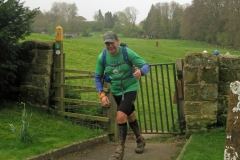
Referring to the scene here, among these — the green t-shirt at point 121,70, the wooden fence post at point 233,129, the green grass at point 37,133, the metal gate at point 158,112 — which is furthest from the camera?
the metal gate at point 158,112

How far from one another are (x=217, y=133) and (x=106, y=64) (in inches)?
101

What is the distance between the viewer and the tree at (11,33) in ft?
24.3

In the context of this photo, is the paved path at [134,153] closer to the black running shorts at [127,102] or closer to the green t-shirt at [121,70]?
the black running shorts at [127,102]

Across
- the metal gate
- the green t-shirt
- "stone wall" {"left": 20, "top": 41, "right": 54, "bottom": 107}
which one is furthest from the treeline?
the green t-shirt

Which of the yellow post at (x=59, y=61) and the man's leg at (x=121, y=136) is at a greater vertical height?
the yellow post at (x=59, y=61)

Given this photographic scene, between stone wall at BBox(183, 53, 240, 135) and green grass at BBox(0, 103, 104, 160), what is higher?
stone wall at BBox(183, 53, 240, 135)

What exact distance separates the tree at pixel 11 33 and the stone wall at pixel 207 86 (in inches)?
142

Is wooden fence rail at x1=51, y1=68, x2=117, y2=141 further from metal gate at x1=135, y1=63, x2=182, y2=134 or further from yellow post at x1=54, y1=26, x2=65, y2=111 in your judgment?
metal gate at x1=135, y1=63, x2=182, y2=134

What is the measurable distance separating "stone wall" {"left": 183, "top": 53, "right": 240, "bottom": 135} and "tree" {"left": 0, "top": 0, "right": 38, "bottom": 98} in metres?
3.61

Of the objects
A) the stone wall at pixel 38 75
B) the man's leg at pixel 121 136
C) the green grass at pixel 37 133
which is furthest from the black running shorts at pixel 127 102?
the stone wall at pixel 38 75

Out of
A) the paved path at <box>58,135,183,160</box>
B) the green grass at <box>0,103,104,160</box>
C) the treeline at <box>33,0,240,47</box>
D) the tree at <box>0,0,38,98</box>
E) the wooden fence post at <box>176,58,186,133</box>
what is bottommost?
the paved path at <box>58,135,183,160</box>

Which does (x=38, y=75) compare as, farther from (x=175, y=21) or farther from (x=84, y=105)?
(x=175, y=21)

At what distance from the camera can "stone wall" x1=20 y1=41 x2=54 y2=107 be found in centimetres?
820

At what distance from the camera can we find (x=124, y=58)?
18.2 feet
